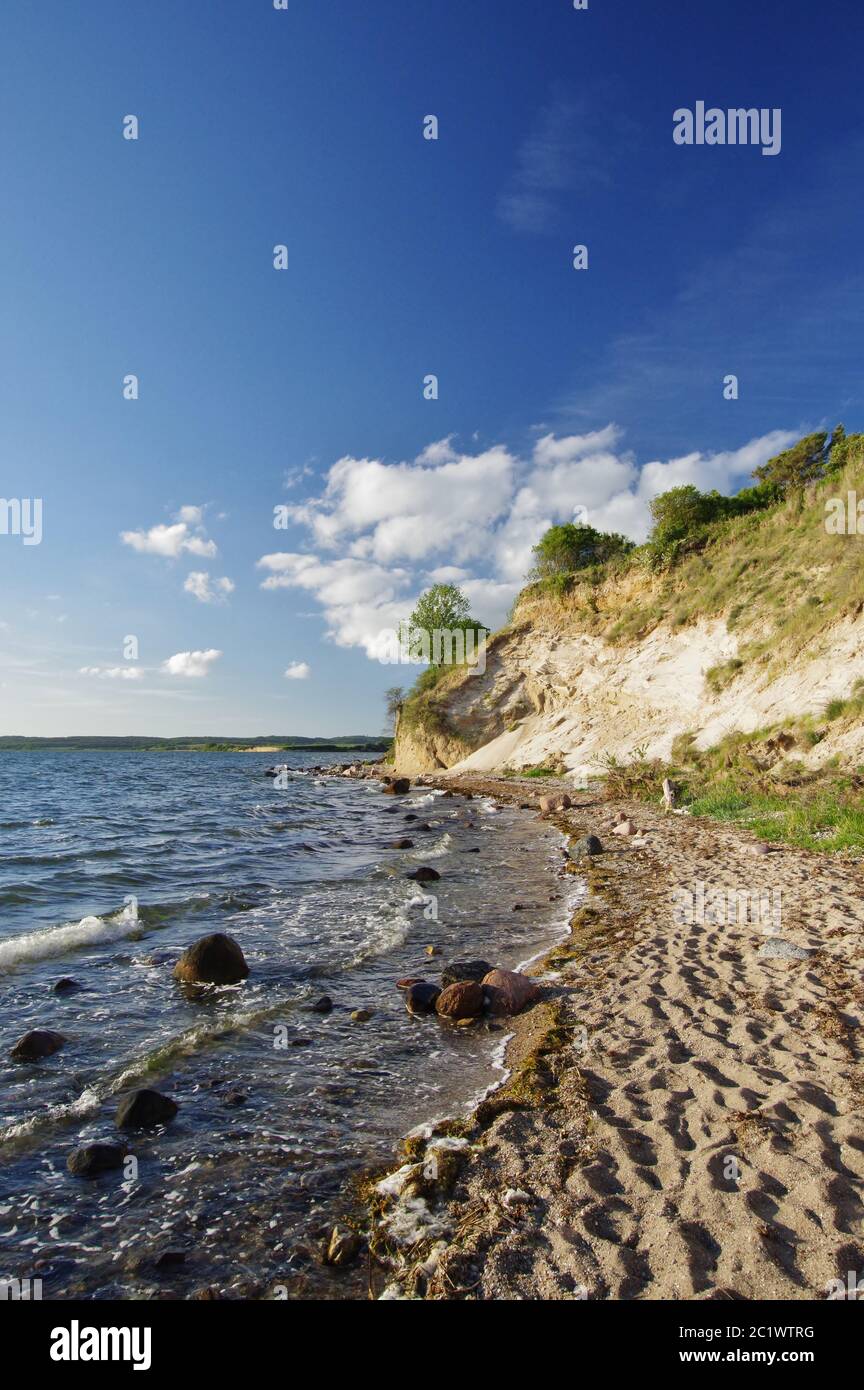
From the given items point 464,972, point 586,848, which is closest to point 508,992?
point 464,972

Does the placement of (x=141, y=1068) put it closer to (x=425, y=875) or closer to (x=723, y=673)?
(x=425, y=875)

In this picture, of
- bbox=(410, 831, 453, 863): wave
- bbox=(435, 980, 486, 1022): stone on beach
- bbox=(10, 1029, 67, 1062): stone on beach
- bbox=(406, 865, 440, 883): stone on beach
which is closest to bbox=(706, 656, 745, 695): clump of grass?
bbox=(410, 831, 453, 863): wave

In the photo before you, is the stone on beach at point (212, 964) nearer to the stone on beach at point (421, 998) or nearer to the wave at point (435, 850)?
the stone on beach at point (421, 998)

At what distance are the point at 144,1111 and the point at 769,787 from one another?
18.2 metres

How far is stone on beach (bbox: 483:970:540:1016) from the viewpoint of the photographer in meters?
7.60

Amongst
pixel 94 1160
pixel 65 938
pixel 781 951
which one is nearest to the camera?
pixel 94 1160

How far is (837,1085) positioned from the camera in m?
5.06

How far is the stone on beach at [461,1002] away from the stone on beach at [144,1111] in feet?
10.3

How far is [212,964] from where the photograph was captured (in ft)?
29.5

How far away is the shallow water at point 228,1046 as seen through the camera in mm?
4191

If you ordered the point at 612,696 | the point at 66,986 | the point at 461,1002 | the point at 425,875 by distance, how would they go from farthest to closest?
the point at 612,696, the point at 425,875, the point at 66,986, the point at 461,1002

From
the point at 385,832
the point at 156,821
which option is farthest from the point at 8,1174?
the point at 156,821
